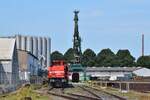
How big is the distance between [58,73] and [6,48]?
24605 mm

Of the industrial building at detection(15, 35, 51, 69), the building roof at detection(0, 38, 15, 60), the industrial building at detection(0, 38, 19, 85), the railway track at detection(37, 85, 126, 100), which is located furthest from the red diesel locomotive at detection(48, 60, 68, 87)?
the industrial building at detection(15, 35, 51, 69)

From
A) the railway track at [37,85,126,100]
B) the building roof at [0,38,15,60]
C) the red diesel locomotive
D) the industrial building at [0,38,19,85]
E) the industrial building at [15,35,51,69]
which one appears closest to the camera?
the railway track at [37,85,126,100]

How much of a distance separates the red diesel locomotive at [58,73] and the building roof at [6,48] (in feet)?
62.2

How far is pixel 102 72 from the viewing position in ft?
627

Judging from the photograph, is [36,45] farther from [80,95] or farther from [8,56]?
[80,95]

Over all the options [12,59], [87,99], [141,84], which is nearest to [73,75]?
[12,59]

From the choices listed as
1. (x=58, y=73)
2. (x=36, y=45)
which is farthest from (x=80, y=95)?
(x=36, y=45)

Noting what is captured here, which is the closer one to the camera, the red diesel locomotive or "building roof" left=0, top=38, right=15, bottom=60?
the red diesel locomotive

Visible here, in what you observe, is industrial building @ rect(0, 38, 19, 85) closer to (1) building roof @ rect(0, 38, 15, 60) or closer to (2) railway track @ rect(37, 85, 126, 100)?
(1) building roof @ rect(0, 38, 15, 60)

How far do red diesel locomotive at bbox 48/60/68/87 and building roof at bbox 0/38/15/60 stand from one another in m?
19.0

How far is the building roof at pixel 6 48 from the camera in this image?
90.4 m

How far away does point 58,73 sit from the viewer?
71125mm

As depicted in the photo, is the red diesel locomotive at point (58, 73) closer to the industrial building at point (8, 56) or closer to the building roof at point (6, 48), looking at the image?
the industrial building at point (8, 56)

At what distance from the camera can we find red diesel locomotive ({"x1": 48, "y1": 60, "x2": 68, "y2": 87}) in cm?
7119
